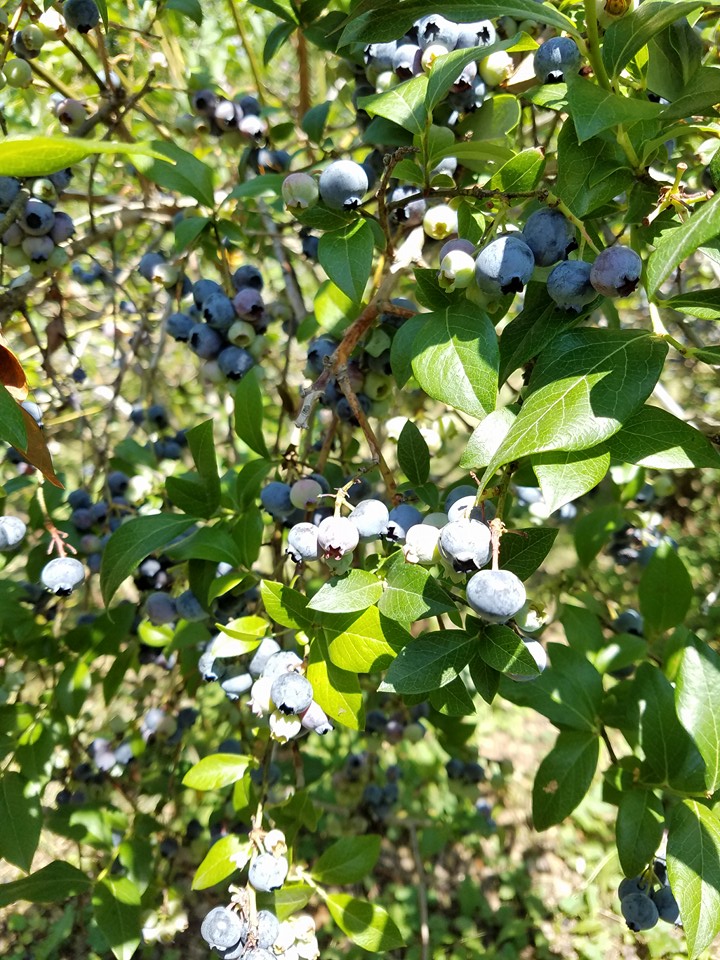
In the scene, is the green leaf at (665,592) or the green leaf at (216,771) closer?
the green leaf at (216,771)

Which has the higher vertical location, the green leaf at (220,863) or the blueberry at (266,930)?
the blueberry at (266,930)

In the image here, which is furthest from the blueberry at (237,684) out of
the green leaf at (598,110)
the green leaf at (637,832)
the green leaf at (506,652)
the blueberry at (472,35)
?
the blueberry at (472,35)

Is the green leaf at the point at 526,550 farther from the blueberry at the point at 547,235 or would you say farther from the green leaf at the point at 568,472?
the blueberry at the point at 547,235

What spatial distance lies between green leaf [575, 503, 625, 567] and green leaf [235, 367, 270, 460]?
0.90 metres

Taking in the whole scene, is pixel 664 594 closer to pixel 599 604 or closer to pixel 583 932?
pixel 599 604

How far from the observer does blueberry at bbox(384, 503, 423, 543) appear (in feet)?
2.94

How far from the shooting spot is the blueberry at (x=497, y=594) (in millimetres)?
684

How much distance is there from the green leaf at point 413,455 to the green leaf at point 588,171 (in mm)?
413

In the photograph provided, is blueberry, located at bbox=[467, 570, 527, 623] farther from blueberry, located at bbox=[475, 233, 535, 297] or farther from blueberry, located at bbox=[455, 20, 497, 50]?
blueberry, located at bbox=[455, 20, 497, 50]

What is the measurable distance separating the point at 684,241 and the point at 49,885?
1.69 meters

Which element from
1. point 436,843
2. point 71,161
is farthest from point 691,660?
point 436,843

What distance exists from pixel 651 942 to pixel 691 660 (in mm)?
1995

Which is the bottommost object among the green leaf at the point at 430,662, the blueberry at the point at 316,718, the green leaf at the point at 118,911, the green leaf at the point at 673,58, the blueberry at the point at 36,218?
the green leaf at the point at 118,911

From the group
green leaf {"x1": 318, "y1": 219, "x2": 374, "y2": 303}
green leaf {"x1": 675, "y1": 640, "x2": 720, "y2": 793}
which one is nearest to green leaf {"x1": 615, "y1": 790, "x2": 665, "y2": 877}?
green leaf {"x1": 675, "y1": 640, "x2": 720, "y2": 793}
